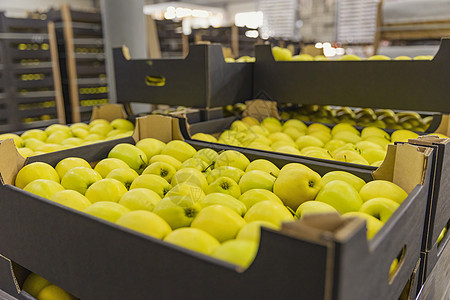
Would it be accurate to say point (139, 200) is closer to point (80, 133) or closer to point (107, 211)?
point (107, 211)

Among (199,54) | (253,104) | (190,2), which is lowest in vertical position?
(253,104)

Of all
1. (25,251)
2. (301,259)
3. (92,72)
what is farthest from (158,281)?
(92,72)

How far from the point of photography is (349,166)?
1.17 m

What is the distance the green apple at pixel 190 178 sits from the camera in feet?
3.58

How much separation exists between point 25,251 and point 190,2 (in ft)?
48.1

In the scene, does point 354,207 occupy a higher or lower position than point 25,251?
higher

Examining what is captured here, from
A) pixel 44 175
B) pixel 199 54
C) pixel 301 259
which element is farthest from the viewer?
pixel 199 54

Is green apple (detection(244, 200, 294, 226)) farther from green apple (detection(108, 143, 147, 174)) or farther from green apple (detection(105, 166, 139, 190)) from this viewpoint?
green apple (detection(108, 143, 147, 174))

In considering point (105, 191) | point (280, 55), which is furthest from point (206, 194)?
point (280, 55)

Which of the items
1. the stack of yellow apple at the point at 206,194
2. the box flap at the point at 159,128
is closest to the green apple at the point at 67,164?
the stack of yellow apple at the point at 206,194

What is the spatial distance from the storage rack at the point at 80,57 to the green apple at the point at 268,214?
5.69m

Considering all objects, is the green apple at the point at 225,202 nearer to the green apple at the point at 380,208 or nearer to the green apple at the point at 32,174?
the green apple at the point at 380,208

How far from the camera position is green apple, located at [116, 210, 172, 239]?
0.76 metres

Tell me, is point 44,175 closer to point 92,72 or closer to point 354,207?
point 354,207
